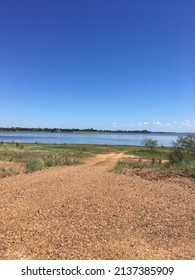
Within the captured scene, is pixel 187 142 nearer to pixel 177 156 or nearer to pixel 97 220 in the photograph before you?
pixel 177 156

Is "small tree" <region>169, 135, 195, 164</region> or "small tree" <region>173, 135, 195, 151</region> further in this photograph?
"small tree" <region>173, 135, 195, 151</region>


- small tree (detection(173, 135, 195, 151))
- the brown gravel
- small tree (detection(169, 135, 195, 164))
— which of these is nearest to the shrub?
small tree (detection(169, 135, 195, 164))

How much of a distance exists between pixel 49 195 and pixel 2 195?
1.76 metres

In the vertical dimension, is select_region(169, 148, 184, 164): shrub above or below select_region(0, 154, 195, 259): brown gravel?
above

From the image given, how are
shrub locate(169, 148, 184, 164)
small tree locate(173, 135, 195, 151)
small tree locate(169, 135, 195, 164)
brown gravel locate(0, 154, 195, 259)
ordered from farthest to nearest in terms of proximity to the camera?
small tree locate(173, 135, 195, 151) → small tree locate(169, 135, 195, 164) → shrub locate(169, 148, 184, 164) → brown gravel locate(0, 154, 195, 259)

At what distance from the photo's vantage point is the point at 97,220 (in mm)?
8742

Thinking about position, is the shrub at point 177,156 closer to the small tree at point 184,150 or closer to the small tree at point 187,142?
the small tree at point 184,150

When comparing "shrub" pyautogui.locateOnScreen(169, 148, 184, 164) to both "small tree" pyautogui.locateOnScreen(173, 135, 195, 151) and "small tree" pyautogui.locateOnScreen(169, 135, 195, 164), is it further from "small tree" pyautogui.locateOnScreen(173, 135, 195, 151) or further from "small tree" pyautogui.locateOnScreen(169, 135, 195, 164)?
"small tree" pyautogui.locateOnScreen(173, 135, 195, 151)

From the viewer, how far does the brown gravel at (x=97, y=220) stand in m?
6.59

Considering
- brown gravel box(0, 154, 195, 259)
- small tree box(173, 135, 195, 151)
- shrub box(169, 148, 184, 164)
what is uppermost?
small tree box(173, 135, 195, 151)

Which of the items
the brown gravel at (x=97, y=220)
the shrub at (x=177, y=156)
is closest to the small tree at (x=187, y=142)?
the shrub at (x=177, y=156)

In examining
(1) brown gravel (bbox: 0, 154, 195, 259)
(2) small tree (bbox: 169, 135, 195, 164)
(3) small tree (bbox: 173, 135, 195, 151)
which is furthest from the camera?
(3) small tree (bbox: 173, 135, 195, 151)

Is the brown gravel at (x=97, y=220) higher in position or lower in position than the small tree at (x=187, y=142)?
lower

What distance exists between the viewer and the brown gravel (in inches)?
259
